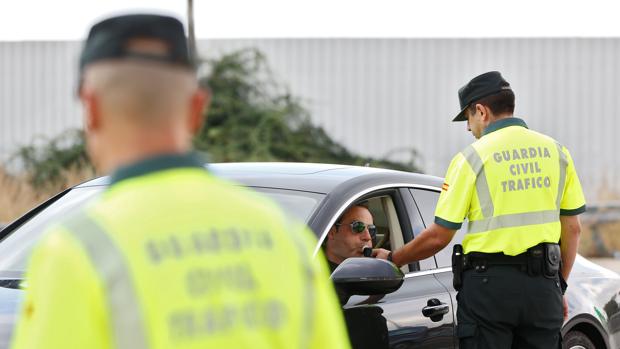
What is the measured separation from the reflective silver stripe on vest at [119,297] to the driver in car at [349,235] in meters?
3.06

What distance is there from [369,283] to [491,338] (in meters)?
0.78

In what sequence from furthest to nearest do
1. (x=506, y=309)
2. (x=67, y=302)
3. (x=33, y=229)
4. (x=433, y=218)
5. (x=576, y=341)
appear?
(x=576, y=341), (x=433, y=218), (x=33, y=229), (x=506, y=309), (x=67, y=302)

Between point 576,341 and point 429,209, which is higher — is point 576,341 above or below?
below

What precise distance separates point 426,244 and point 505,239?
0.34 meters

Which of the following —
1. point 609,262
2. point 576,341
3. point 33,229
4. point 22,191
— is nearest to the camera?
point 33,229

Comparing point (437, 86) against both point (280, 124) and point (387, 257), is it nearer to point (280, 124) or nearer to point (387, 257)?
point (280, 124)

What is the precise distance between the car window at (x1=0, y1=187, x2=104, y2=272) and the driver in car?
111cm

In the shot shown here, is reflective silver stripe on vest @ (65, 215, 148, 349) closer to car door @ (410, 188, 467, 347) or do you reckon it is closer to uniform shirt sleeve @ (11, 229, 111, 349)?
uniform shirt sleeve @ (11, 229, 111, 349)

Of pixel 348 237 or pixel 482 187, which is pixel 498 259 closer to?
pixel 482 187

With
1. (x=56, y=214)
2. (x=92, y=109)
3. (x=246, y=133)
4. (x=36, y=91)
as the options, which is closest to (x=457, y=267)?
(x=56, y=214)

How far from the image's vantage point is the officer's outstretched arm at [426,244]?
461 cm

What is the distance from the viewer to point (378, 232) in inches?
201

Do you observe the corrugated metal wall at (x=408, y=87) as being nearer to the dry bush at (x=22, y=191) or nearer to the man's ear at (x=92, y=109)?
the dry bush at (x=22, y=191)

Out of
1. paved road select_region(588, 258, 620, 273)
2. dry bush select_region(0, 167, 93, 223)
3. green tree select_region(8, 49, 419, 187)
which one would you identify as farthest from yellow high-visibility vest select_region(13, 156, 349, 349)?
green tree select_region(8, 49, 419, 187)
